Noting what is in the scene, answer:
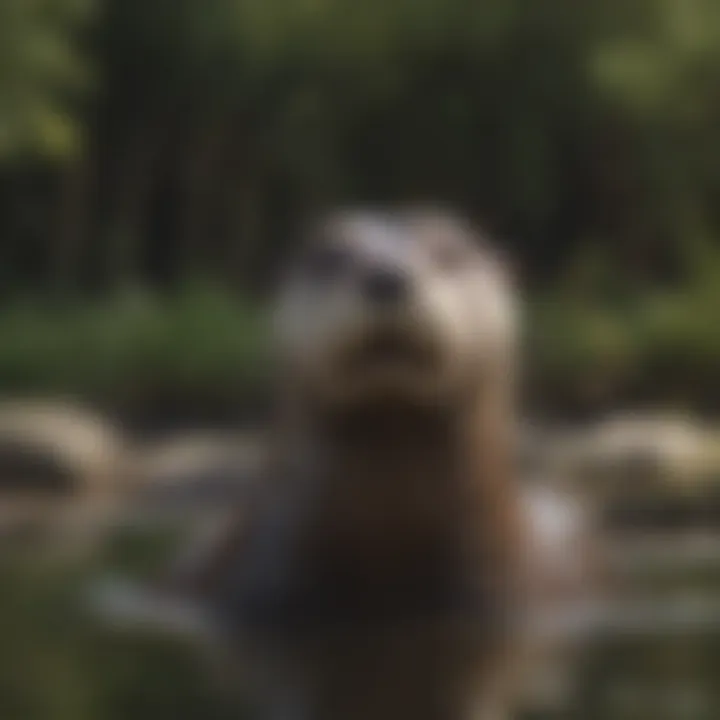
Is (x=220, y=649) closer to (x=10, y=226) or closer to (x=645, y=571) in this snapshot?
(x=645, y=571)

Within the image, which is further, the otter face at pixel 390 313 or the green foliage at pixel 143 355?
the green foliage at pixel 143 355

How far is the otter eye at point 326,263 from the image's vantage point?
2.76 metres

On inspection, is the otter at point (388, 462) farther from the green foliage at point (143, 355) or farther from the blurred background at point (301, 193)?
the green foliage at point (143, 355)

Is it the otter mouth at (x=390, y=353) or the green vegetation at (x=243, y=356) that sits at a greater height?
the green vegetation at (x=243, y=356)

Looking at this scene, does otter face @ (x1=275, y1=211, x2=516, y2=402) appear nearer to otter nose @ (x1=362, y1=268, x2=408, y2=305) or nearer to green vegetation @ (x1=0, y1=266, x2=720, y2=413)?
otter nose @ (x1=362, y1=268, x2=408, y2=305)

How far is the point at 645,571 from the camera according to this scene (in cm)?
334

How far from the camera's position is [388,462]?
2885 millimetres

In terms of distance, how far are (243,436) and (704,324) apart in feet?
8.86

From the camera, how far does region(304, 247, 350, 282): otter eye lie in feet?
9.07

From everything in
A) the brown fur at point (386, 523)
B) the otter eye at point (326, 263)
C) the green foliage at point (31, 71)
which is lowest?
the brown fur at point (386, 523)

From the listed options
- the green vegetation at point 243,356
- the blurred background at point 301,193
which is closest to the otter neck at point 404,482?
the blurred background at point 301,193

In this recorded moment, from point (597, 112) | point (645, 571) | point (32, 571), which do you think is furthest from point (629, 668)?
point (597, 112)

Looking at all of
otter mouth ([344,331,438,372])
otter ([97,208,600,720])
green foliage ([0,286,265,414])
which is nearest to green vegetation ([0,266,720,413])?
green foliage ([0,286,265,414])

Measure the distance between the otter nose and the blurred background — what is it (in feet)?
13.4
